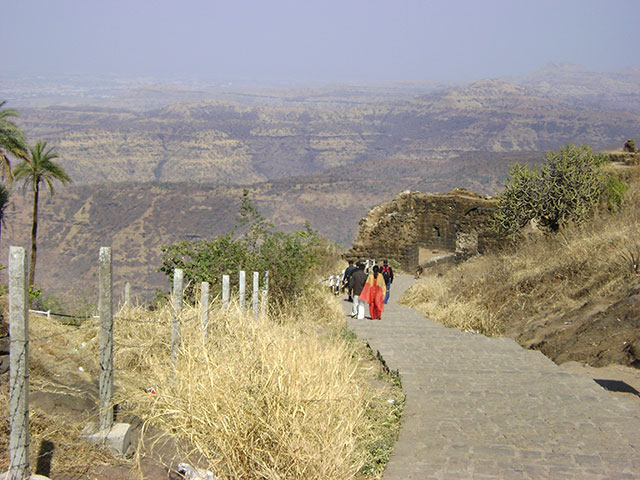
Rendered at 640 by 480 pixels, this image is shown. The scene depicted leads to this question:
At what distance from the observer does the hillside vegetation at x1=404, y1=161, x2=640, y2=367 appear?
10281mm

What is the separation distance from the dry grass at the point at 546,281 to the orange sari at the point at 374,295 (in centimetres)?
117

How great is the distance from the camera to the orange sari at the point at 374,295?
1496 centimetres

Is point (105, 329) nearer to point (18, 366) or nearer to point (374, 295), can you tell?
point (18, 366)

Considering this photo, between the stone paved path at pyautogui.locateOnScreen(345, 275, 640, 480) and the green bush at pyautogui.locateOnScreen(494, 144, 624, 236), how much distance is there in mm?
11597

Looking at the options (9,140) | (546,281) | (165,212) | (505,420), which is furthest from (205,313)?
(165,212)

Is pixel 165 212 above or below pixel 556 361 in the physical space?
below

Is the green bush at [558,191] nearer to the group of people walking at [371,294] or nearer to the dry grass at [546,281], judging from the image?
the dry grass at [546,281]

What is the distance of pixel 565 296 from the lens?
13.4 m

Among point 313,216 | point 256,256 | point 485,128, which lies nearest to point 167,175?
point 313,216

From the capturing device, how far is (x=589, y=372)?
9.15 m

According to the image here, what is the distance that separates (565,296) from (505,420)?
6.65 metres

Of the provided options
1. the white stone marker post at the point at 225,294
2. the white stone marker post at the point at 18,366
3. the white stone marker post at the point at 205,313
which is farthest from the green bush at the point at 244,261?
the white stone marker post at the point at 18,366

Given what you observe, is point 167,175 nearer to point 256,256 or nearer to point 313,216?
point 313,216

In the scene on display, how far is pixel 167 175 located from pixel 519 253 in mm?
147566
